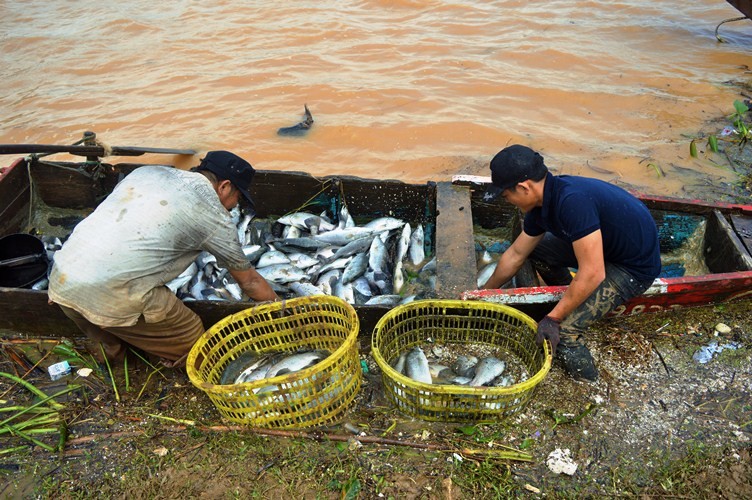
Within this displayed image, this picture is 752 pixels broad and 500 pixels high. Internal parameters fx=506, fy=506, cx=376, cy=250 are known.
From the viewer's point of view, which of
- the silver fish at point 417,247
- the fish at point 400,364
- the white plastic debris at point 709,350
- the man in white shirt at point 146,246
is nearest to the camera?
the man in white shirt at point 146,246

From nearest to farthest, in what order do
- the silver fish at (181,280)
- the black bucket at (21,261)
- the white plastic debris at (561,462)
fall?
the white plastic debris at (561,462)
the black bucket at (21,261)
the silver fish at (181,280)

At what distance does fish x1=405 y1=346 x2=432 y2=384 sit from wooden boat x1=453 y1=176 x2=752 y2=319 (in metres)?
0.57

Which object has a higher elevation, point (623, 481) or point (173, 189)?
point (173, 189)

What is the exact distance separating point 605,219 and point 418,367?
171cm

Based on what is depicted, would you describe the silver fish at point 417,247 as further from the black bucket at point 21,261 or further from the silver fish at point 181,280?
the black bucket at point 21,261

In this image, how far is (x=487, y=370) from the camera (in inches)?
149

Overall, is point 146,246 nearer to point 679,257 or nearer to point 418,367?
point 418,367

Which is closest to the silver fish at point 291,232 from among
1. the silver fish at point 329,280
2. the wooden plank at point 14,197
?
the silver fish at point 329,280

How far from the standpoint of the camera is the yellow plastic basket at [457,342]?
3.28 metres

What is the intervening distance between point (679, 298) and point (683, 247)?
104 cm

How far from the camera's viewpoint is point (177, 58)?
A: 36.4 feet

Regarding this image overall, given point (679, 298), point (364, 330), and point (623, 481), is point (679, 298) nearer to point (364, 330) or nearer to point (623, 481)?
point (623, 481)

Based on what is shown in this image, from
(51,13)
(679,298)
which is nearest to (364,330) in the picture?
(679,298)

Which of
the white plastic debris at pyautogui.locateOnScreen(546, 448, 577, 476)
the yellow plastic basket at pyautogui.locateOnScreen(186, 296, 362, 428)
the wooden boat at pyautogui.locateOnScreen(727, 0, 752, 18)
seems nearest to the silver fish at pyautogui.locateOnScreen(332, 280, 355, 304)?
the yellow plastic basket at pyautogui.locateOnScreen(186, 296, 362, 428)
